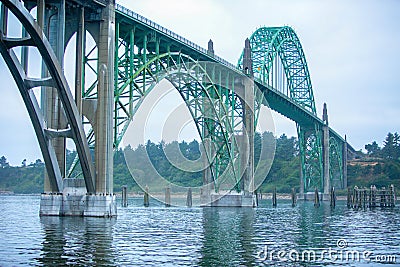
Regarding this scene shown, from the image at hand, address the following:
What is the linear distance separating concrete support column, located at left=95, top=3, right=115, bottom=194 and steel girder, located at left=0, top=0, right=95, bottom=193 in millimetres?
935

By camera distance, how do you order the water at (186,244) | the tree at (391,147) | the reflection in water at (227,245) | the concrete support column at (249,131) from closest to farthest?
the water at (186,244) < the reflection in water at (227,245) < the concrete support column at (249,131) < the tree at (391,147)

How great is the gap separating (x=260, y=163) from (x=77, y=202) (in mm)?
93899

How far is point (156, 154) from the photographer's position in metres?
139

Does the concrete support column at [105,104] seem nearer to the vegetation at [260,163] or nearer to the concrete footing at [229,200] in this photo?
the concrete footing at [229,200]

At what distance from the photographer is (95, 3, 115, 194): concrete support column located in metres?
44.6

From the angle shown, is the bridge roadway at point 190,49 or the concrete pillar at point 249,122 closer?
the bridge roadway at point 190,49

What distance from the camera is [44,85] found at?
1513 inches

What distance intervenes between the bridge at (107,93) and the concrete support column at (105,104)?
2.6 inches

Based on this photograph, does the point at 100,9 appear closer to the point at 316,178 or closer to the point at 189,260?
the point at 189,260

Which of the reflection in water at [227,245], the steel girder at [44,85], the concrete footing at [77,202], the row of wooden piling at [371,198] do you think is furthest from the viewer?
the row of wooden piling at [371,198]

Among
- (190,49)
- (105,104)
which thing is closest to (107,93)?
(105,104)

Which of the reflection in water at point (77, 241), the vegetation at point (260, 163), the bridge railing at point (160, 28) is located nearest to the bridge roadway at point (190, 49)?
the bridge railing at point (160, 28)

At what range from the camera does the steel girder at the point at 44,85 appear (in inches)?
1409

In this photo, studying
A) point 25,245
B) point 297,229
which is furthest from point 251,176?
point 25,245
